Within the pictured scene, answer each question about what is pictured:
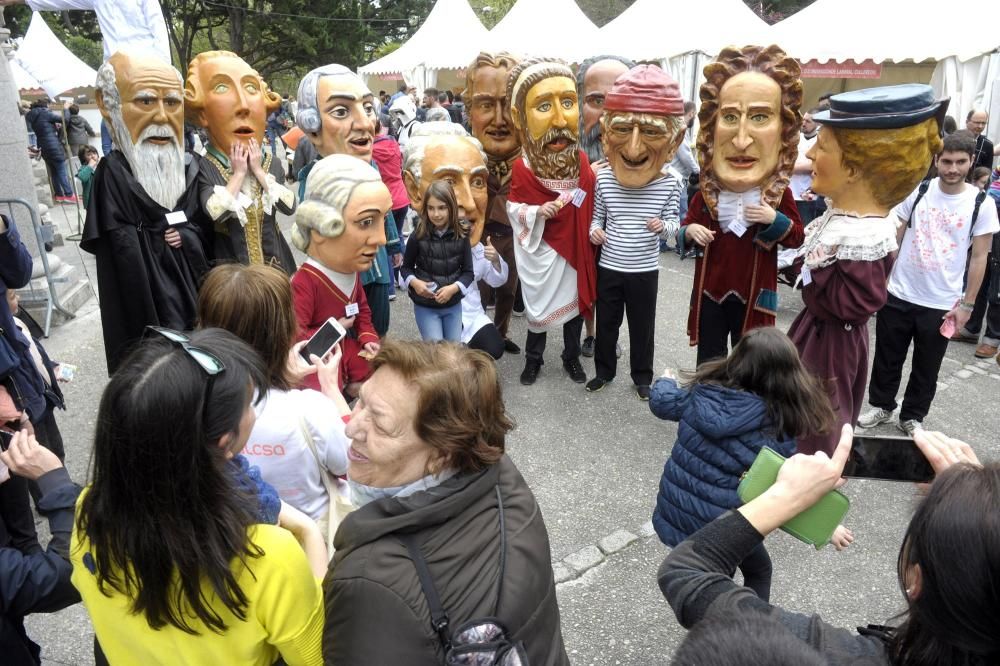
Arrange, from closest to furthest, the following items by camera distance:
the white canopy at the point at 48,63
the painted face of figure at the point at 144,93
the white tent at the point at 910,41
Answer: the painted face of figure at the point at 144,93 < the white tent at the point at 910,41 < the white canopy at the point at 48,63

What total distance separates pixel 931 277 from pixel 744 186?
1282mm

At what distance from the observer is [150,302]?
373 centimetres

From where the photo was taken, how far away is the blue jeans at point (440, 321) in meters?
4.44

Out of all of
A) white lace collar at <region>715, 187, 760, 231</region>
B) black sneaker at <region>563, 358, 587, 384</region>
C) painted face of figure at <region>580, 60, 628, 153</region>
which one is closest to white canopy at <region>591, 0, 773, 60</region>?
painted face of figure at <region>580, 60, 628, 153</region>

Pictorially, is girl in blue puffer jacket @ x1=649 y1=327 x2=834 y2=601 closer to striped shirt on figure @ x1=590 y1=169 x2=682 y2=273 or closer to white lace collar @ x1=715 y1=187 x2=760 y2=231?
white lace collar @ x1=715 y1=187 x2=760 y2=231

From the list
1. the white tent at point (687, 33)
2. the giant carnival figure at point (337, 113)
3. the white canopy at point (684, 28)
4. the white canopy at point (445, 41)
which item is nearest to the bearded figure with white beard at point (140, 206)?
the giant carnival figure at point (337, 113)

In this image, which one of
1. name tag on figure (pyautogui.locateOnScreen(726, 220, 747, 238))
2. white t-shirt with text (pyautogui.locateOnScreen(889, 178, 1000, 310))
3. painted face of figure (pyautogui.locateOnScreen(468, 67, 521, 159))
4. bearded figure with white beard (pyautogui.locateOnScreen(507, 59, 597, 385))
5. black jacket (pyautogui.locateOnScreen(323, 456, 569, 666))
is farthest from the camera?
painted face of figure (pyautogui.locateOnScreen(468, 67, 521, 159))

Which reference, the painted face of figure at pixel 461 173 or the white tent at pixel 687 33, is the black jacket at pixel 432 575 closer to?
the painted face of figure at pixel 461 173

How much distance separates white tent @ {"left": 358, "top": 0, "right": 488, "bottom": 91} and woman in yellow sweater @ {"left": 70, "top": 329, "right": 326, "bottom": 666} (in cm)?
1571

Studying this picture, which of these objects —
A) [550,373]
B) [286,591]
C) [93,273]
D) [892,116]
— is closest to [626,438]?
[550,373]

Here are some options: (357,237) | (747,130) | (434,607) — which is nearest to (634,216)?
(747,130)

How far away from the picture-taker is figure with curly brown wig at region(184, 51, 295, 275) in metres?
3.97

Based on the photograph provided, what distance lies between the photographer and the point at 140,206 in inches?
146

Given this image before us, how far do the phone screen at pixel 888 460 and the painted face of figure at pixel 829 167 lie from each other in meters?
2.16
